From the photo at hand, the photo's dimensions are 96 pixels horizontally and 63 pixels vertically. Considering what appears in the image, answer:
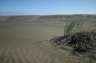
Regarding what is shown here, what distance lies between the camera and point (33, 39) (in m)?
1.17

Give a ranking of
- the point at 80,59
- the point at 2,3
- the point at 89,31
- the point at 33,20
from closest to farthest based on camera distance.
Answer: the point at 80,59
the point at 89,31
the point at 33,20
the point at 2,3

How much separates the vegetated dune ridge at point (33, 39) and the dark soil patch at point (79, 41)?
0.07m

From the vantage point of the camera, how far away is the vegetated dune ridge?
3.10ft

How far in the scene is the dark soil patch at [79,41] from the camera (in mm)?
1003

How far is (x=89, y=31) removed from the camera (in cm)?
127

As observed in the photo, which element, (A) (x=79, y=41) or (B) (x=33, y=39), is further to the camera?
(B) (x=33, y=39)

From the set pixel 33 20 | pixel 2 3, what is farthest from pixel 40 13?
pixel 2 3

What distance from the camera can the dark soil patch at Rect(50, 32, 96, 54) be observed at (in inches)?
39.5

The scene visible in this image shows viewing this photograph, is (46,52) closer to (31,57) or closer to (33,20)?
(31,57)

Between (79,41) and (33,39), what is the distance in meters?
0.33

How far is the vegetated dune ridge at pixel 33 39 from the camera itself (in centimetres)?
94

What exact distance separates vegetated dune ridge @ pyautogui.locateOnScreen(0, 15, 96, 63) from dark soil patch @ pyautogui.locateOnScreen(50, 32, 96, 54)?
0.07 m

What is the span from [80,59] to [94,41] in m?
0.23

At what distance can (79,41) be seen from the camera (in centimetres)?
106
